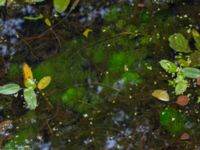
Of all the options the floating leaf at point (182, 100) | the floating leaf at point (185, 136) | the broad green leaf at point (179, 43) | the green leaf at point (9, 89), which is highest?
the broad green leaf at point (179, 43)

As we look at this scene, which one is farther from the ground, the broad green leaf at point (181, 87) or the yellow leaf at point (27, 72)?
the yellow leaf at point (27, 72)

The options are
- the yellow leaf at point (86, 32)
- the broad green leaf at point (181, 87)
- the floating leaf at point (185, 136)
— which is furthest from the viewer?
the yellow leaf at point (86, 32)

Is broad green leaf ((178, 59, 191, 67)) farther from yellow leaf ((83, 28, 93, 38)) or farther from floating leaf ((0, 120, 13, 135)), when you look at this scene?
floating leaf ((0, 120, 13, 135))

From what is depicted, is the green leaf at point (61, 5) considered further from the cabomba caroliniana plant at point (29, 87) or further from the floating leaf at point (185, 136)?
the floating leaf at point (185, 136)

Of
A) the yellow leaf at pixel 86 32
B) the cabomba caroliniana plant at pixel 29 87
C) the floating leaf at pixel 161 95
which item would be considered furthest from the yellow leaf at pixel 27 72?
the floating leaf at pixel 161 95

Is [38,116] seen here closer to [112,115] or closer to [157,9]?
[112,115]

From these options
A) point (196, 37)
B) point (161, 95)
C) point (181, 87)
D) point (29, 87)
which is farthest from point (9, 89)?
point (196, 37)
